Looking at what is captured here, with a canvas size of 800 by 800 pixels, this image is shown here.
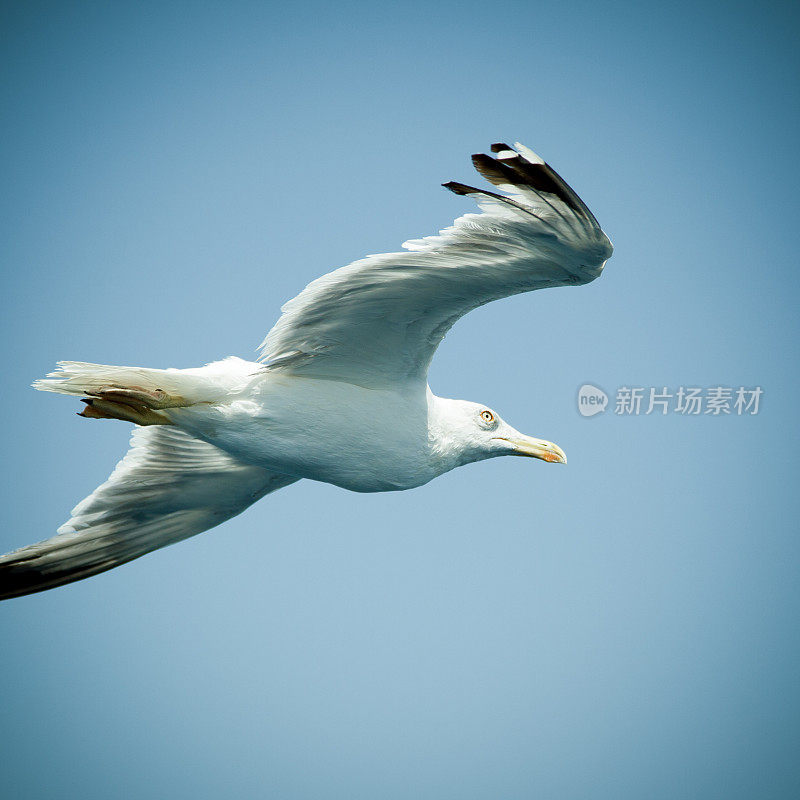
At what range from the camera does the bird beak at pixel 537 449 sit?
7.06m

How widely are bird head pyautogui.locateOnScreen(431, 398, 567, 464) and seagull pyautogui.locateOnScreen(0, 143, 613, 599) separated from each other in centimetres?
1

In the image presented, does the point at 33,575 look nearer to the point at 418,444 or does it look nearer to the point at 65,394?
the point at 65,394

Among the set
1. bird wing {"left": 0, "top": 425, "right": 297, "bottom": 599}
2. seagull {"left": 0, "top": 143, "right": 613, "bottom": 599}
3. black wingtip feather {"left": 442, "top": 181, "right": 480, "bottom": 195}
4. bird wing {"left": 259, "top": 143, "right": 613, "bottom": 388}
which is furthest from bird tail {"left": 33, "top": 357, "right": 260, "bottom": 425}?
black wingtip feather {"left": 442, "top": 181, "right": 480, "bottom": 195}

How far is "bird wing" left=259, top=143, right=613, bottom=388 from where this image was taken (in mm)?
4895

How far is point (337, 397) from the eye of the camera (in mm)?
6289

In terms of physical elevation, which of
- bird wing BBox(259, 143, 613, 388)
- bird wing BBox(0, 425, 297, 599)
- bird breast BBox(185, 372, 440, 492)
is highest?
bird wing BBox(259, 143, 613, 388)

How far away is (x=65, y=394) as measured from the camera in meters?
5.73

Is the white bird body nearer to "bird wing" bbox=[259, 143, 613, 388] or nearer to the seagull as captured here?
the seagull

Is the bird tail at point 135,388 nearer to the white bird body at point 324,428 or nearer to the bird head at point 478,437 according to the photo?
the white bird body at point 324,428

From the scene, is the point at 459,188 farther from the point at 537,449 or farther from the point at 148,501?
the point at 148,501

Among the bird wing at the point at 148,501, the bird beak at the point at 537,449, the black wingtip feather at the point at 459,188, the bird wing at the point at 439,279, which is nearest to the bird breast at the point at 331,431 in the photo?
the bird wing at the point at 439,279

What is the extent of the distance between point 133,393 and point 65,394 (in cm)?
39

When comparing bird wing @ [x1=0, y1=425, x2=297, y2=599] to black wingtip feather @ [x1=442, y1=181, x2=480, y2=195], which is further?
bird wing @ [x1=0, y1=425, x2=297, y2=599]

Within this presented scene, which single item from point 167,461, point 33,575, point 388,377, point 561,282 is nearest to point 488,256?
point 561,282
